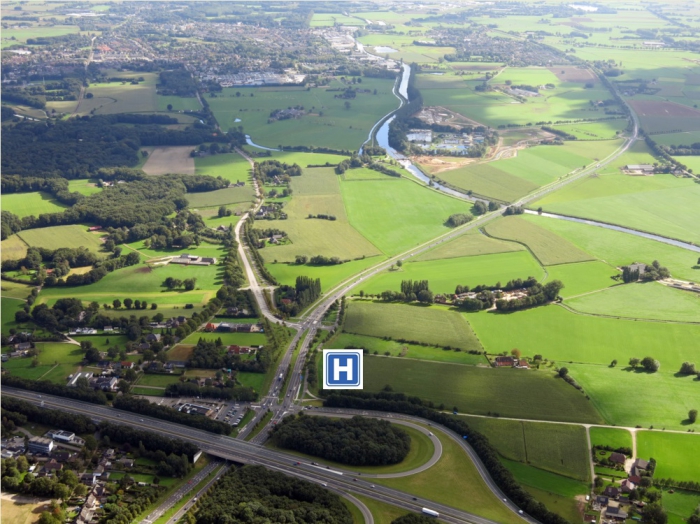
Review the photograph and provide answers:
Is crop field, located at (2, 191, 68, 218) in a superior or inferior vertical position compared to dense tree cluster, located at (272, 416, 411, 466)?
inferior

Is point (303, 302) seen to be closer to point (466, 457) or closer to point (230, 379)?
point (230, 379)

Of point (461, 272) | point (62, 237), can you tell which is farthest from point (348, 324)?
point (62, 237)

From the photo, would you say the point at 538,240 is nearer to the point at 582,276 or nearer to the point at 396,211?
the point at 582,276

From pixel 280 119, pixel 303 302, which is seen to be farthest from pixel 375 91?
pixel 303 302

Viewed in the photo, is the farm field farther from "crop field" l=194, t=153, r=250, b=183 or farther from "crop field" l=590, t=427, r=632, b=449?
"crop field" l=194, t=153, r=250, b=183

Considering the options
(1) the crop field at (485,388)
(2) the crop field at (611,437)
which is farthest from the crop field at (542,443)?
(1) the crop field at (485,388)

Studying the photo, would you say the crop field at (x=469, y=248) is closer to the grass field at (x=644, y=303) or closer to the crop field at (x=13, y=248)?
the grass field at (x=644, y=303)

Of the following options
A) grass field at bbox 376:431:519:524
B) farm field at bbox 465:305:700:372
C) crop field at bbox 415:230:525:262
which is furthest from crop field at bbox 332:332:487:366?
crop field at bbox 415:230:525:262
